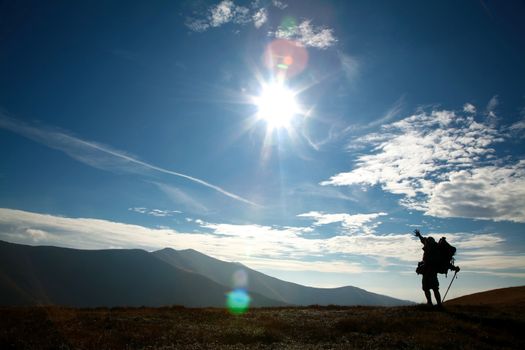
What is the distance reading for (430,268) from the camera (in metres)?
27.9

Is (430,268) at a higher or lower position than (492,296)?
higher

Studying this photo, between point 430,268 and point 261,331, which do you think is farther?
point 430,268

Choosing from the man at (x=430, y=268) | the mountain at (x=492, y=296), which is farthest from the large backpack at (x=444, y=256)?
the mountain at (x=492, y=296)

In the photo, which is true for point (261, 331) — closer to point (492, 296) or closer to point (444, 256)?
point (444, 256)

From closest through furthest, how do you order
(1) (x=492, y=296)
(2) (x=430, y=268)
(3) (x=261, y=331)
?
(3) (x=261, y=331) < (2) (x=430, y=268) < (1) (x=492, y=296)

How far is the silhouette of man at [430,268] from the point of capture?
2741 cm

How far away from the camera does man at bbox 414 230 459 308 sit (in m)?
27.4

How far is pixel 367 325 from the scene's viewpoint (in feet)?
64.7

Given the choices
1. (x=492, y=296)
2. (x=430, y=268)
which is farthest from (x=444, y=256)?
(x=492, y=296)

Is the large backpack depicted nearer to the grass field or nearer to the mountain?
the grass field

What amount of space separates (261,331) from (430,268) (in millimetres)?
16814

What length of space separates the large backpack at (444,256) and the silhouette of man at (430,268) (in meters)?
0.25

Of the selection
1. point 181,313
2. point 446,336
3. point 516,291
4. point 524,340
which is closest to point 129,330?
point 181,313

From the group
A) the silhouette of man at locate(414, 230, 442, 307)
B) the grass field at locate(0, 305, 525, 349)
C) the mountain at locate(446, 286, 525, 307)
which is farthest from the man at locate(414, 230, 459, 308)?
the mountain at locate(446, 286, 525, 307)
